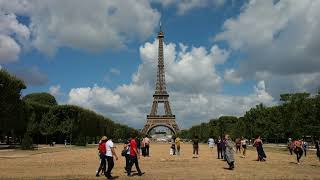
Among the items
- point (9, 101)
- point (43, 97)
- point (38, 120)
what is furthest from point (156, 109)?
point (9, 101)

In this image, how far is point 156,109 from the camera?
188 meters

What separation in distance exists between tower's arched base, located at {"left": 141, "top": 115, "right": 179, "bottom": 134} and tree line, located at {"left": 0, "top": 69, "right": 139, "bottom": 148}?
60.8 meters

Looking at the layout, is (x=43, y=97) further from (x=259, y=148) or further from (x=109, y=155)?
(x=109, y=155)

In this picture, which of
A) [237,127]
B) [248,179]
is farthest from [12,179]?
[237,127]

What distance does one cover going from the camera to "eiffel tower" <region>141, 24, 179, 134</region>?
182 metres

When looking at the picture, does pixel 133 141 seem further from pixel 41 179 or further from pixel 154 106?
pixel 154 106

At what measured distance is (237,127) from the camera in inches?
4825

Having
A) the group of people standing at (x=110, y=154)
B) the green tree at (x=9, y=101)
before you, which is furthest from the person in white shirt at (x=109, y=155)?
the green tree at (x=9, y=101)

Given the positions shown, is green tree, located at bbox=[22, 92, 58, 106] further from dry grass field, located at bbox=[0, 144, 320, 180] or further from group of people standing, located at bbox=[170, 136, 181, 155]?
dry grass field, located at bbox=[0, 144, 320, 180]

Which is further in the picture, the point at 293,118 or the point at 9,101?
the point at 9,101

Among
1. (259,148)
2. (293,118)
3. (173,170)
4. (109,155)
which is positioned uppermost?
(293,118)

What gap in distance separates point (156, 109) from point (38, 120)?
9127 centimetres

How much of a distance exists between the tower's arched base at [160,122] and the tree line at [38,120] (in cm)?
6076

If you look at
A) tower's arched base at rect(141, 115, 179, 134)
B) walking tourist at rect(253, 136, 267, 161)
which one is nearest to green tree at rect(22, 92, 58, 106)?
tower's arched base at rect(141, 115, 179, 134)
